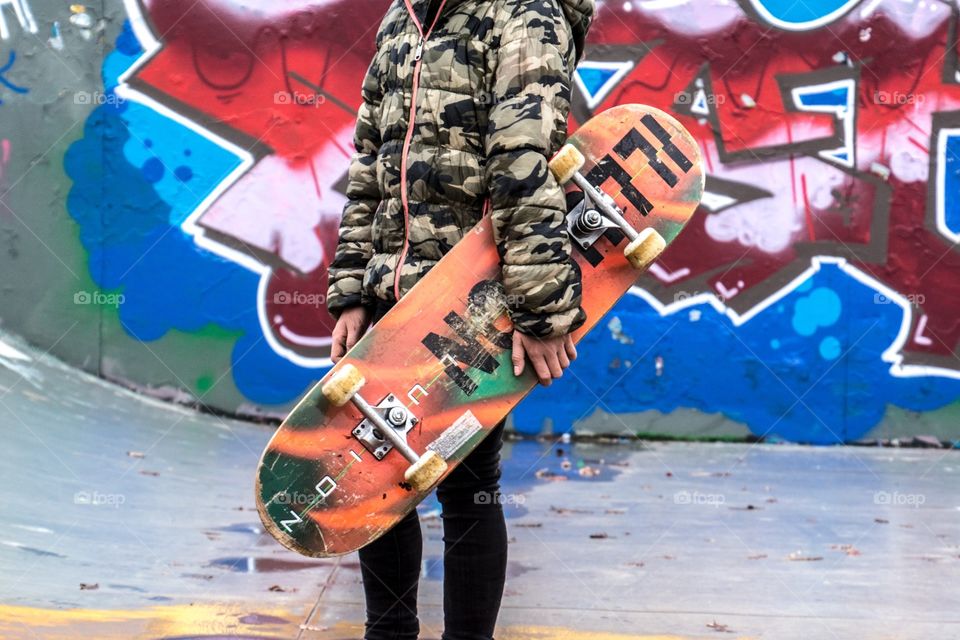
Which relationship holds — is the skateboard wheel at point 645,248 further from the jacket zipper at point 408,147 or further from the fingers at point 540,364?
the jacket zipper at point 408,147

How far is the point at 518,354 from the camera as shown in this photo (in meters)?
2.39

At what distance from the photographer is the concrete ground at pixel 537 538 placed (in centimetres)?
319

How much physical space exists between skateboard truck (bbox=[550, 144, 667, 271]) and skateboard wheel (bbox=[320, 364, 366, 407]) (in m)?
0.65

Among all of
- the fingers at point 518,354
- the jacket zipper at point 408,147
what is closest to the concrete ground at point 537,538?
the fingers at point 518,354

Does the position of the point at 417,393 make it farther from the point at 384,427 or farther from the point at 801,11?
the point at 801,11

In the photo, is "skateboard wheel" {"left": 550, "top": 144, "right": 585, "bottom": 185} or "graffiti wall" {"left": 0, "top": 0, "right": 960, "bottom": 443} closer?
"skateboard wheel" {"left": 550, "top": 144, "right": 585, "bottom": 185}

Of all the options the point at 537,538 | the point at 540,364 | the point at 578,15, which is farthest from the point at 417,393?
the point at 537,538

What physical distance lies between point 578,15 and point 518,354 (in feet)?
2.79

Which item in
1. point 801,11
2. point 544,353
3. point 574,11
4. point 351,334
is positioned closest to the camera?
point 544,353

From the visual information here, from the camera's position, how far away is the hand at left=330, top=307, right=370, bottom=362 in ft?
8.70

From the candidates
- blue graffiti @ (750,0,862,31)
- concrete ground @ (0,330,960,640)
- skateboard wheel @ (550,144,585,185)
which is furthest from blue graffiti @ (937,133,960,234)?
skateboard wheel @ (550,144,585,185)

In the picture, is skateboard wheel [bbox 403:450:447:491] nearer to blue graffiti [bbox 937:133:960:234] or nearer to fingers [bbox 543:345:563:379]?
fingers [bbox 543:345:563:379]

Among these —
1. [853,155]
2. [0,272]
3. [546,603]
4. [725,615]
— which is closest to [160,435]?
[0,272]

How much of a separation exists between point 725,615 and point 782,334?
320cm
